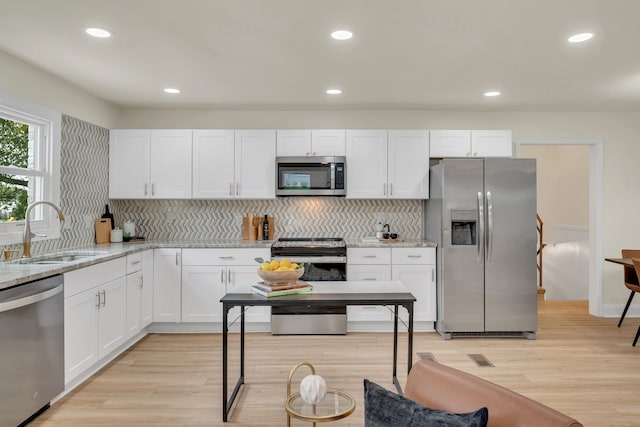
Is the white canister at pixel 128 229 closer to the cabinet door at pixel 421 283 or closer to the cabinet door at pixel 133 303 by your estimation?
the cabinet door at pixel 133 303

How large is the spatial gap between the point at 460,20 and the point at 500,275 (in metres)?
2.68

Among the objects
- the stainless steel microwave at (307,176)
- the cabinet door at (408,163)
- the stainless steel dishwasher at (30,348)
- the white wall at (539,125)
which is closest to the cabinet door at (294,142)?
the stainless steel microwave at (307,176)

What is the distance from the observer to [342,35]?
289cm

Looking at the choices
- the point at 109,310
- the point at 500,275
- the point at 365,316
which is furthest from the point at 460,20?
the point at 109,310

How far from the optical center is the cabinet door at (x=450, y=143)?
484 centimetres

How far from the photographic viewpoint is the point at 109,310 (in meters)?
3.53

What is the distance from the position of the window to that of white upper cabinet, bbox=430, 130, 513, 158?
3.80m

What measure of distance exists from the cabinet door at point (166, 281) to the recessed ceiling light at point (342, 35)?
2732 millimetres

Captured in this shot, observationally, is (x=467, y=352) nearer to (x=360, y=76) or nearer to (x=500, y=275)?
(x=500, y=275)

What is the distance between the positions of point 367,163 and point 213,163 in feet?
5.68

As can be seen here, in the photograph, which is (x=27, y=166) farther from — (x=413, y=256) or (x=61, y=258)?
(x=413, y=256)

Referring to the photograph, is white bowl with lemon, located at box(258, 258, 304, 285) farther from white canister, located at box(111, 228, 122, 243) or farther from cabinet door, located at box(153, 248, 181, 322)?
white canister, located at box(111, 228, 122, 243)

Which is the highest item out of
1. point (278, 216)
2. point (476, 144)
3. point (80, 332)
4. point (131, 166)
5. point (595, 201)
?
point (476, 144)

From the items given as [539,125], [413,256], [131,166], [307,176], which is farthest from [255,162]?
[539,125]
